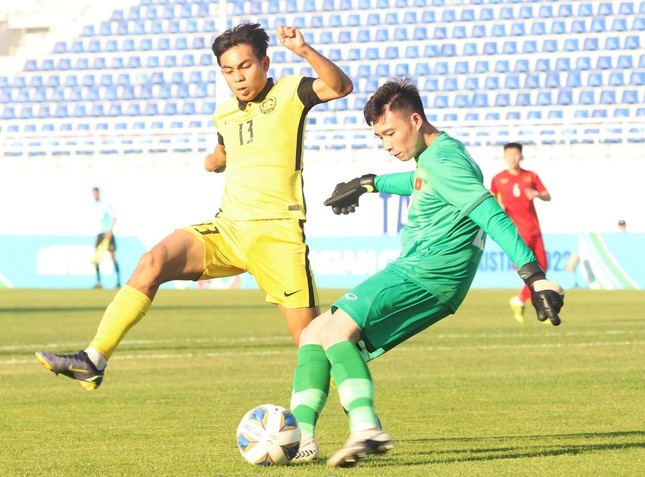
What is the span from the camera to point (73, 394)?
8.72m

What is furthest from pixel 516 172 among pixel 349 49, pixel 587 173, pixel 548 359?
pixel 349 49

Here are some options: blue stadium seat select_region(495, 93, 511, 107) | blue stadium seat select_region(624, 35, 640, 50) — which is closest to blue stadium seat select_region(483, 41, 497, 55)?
blue stadium seat select_region(495, 93, 511, 107)

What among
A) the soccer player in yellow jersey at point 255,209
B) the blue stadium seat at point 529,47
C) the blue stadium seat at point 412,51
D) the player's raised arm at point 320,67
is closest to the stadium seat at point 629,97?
the blue stadium seat at point 529,47

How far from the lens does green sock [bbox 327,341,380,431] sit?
488cm

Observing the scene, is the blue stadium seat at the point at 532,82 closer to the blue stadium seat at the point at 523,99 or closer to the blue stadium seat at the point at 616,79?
the blue stadium seat at the point at 523,99

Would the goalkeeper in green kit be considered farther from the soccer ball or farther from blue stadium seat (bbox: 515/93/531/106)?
blue stadium seat (bbox: 515/93/531/106)

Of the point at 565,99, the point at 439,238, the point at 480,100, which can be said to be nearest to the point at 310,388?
the point at 439,238

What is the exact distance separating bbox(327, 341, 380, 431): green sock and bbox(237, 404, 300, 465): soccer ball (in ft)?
1.02

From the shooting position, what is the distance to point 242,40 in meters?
6.10

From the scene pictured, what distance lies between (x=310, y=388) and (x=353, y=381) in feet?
1.19

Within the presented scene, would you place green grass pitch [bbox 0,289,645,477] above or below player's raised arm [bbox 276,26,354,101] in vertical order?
below

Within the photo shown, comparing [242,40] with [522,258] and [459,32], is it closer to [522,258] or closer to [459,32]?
[522,258]

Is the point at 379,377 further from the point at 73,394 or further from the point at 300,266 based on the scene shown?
the point at 300,266

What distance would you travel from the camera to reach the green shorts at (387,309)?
509 cm
